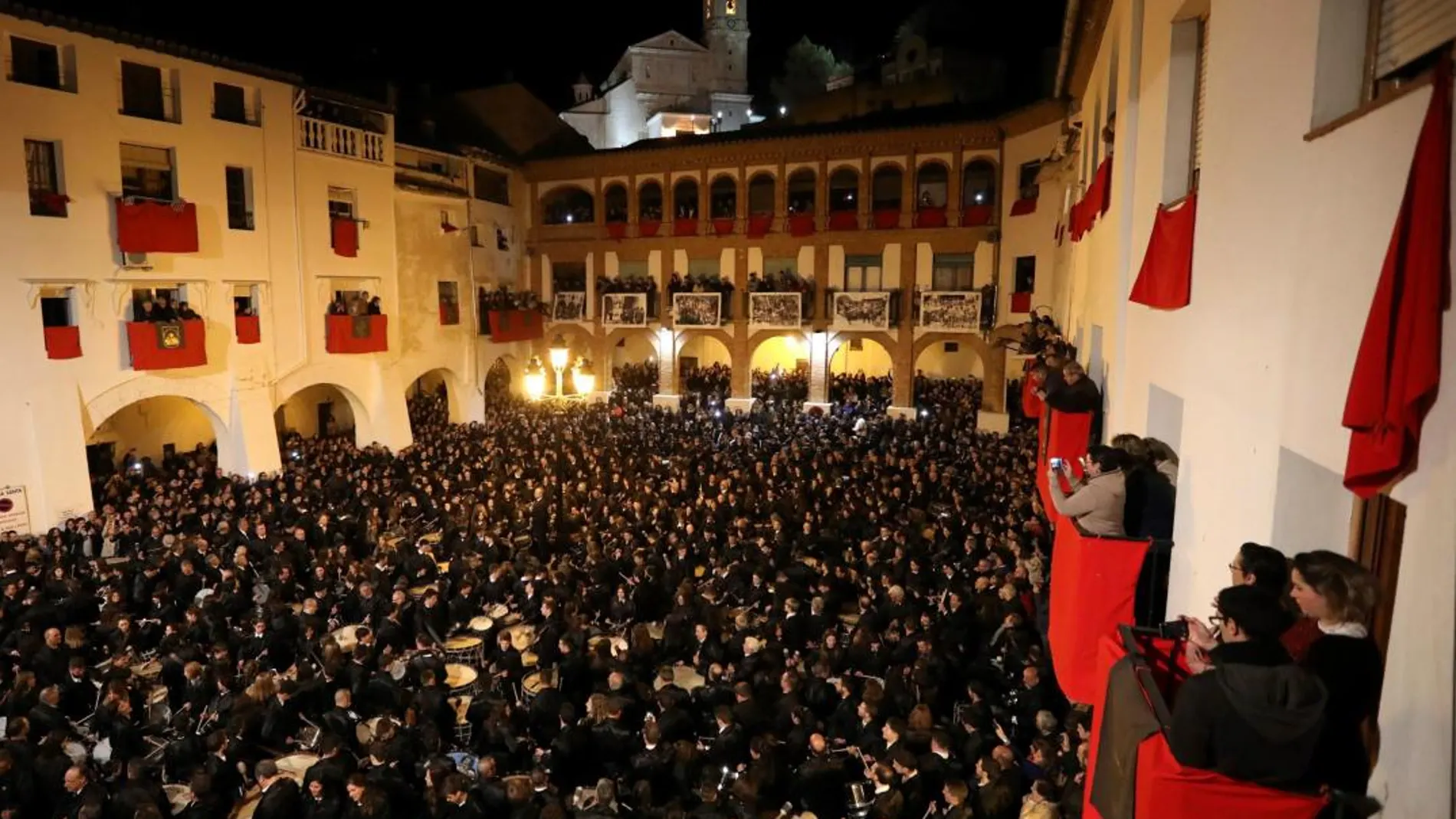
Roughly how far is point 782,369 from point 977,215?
425 inches

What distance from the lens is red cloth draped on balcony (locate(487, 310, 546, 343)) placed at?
3100 centimetres

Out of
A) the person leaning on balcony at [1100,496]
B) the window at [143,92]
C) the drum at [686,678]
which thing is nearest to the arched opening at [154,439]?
the window at [143,92]

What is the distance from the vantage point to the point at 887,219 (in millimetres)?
29531

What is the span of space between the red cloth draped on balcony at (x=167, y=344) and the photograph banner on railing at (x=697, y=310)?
1538cm

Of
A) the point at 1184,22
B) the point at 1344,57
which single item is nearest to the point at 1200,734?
the point at 1344,57

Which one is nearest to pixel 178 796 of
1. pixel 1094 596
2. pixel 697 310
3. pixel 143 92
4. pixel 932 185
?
pixel 1094 596

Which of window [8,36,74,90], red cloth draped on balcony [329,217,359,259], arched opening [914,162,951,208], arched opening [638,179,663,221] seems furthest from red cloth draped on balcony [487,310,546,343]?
arched opening [914,162,951,208]

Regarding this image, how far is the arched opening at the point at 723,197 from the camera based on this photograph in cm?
3231

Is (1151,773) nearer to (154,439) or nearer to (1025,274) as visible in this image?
(1025,274)

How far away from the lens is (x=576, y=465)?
21078mm

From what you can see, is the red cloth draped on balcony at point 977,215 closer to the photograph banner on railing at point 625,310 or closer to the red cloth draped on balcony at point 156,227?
the photograph banner on railing at point 625,310

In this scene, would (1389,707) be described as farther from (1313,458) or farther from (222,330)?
(222,330)

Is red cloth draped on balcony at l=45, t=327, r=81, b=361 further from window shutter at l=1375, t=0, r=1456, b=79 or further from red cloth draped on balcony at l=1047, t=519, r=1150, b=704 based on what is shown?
window shutter at l=1375, t=0, r=1456, b=79

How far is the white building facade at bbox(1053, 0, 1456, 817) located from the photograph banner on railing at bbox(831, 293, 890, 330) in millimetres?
20872
